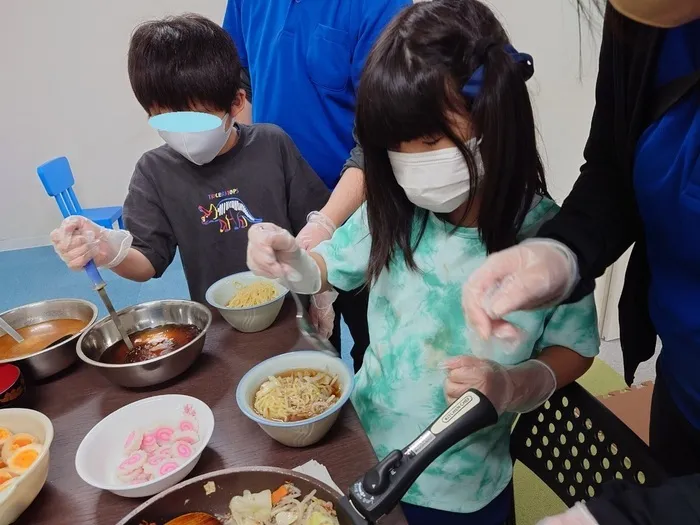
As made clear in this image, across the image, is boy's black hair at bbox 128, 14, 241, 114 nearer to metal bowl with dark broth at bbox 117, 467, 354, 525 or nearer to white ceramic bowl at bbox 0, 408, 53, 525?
white ceramic bowl at bbox 0, 408, 53, 525

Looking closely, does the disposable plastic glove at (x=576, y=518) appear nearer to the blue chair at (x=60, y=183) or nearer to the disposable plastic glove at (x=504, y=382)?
the disposable plastic glove at (x=504, y=382)

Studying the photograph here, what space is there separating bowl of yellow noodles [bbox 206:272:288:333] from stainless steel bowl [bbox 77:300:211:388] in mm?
59

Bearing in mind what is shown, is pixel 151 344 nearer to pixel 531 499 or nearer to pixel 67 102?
pixel 531 499

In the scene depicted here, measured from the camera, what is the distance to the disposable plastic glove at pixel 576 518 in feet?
1.65

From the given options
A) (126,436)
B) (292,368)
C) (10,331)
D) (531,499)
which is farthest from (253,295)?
(531,499)

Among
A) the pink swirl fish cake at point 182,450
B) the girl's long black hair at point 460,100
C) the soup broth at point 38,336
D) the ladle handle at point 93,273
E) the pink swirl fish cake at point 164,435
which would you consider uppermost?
the girl's long black hair at point 460,100

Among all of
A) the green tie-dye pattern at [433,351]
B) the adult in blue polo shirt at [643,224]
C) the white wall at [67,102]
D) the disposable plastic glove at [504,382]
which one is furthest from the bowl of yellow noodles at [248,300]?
the white wall at [67,102]

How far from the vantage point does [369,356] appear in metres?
1.06

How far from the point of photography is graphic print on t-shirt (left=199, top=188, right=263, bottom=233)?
1452 millimetres

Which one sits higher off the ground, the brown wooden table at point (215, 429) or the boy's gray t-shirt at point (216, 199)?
the boy's gray t-shirt at point (216, 199)

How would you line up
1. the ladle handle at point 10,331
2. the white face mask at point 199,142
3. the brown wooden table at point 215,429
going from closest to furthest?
1. the brown wooden table at point 215,429
2. the ladle handle at point 10,331
3. the white face mask at point 199,142

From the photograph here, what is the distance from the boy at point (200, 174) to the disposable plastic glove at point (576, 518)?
1046 mm

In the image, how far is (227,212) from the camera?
1464 mm

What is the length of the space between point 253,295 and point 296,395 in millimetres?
380
